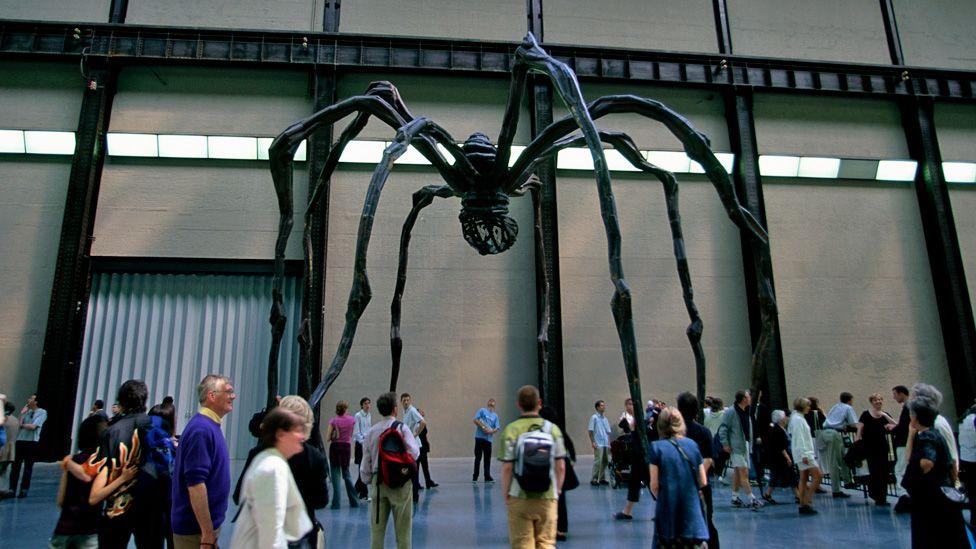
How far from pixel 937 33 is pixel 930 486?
18.7 meters

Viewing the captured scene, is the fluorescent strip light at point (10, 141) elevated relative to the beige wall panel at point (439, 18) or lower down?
lower down

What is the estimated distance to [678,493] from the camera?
3.63 m

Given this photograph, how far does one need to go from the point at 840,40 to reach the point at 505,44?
9.46m

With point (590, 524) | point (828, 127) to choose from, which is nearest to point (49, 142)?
point (590, 524)

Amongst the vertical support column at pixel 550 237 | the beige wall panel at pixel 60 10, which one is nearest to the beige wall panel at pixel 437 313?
the vertical support column at pixel 550 237

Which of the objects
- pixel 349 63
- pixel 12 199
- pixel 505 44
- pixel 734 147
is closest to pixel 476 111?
pixel 505 44

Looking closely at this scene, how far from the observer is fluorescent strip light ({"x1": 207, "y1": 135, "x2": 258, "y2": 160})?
48.5 ft

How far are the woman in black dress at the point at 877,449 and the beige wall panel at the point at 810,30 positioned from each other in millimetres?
11726

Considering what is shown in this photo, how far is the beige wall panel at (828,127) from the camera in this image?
1627cm

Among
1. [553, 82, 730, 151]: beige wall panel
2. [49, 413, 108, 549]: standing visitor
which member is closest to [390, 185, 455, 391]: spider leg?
[49, 413, 108, 549]: standing visitor

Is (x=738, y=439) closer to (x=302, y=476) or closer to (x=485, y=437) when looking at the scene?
(x=485, y=437)

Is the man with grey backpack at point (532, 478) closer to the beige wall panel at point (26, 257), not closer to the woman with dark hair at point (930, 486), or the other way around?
the woman with dark hair at point (930, 486)

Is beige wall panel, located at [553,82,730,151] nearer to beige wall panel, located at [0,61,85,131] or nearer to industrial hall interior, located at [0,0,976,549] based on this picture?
industrial hall interior, located at [0,0,976,549]

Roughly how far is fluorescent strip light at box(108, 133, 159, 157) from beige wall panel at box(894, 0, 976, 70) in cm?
1985
